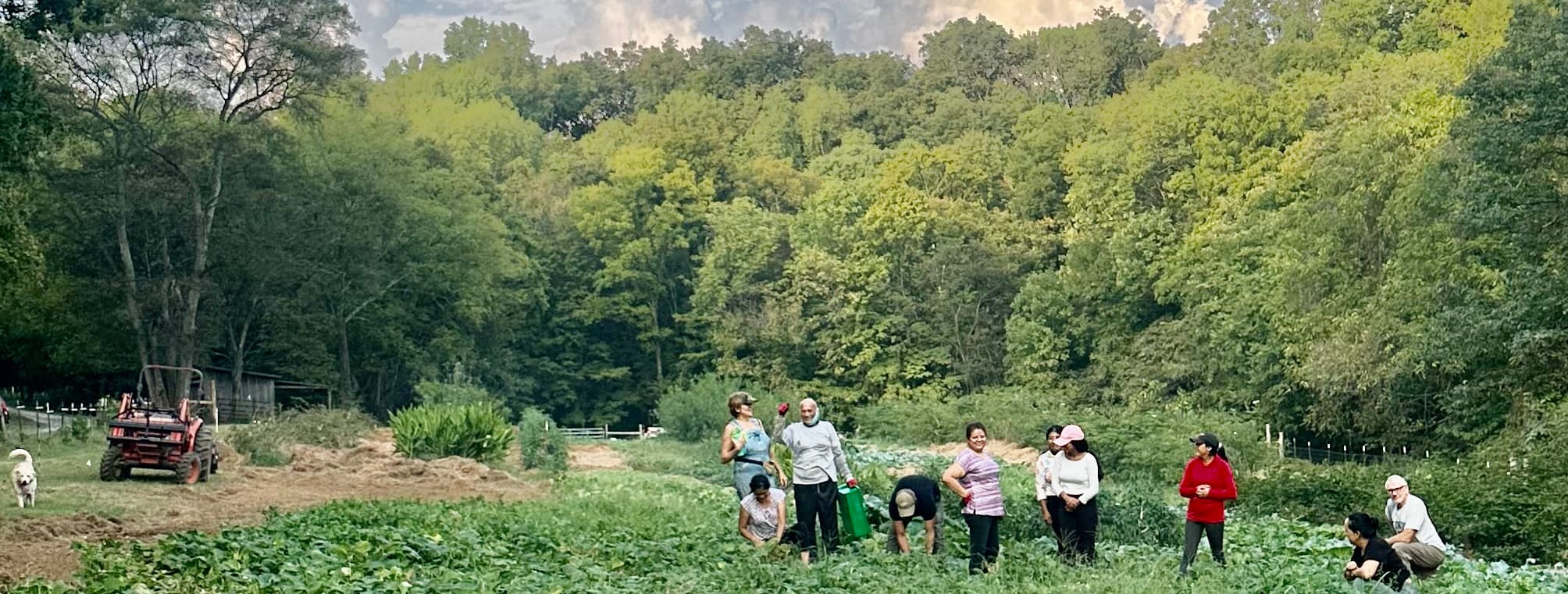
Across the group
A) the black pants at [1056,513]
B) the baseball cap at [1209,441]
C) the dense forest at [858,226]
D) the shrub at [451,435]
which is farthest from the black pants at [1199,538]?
the shrub at [451,435]

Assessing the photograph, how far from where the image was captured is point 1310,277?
41.3m

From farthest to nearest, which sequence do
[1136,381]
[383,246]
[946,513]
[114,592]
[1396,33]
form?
[1396,33] → [383,246] → [1136,381] → [946,513] → [114,592]

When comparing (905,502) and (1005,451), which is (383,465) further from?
(1005,451)

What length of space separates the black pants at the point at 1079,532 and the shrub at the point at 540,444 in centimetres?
1837

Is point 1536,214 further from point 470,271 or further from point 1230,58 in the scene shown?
point 470,271

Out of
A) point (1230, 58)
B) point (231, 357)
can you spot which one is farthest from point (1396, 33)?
point (231, 357)

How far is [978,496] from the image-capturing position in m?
13.2

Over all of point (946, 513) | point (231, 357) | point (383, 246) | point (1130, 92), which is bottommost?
point (946, 513)

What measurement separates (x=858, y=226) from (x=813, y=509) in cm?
5038

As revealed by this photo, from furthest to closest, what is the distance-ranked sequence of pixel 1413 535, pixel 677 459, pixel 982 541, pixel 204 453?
pixel 677 459 < pixel 204 453 < pixel 982 541 < pixel 1413 535

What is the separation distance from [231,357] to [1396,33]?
4353cm

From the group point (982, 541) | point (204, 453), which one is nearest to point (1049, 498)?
point (982, 541)

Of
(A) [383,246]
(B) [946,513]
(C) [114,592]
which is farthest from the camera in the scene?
(A) [383,246]

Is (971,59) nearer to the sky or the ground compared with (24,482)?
nearer to the sky
